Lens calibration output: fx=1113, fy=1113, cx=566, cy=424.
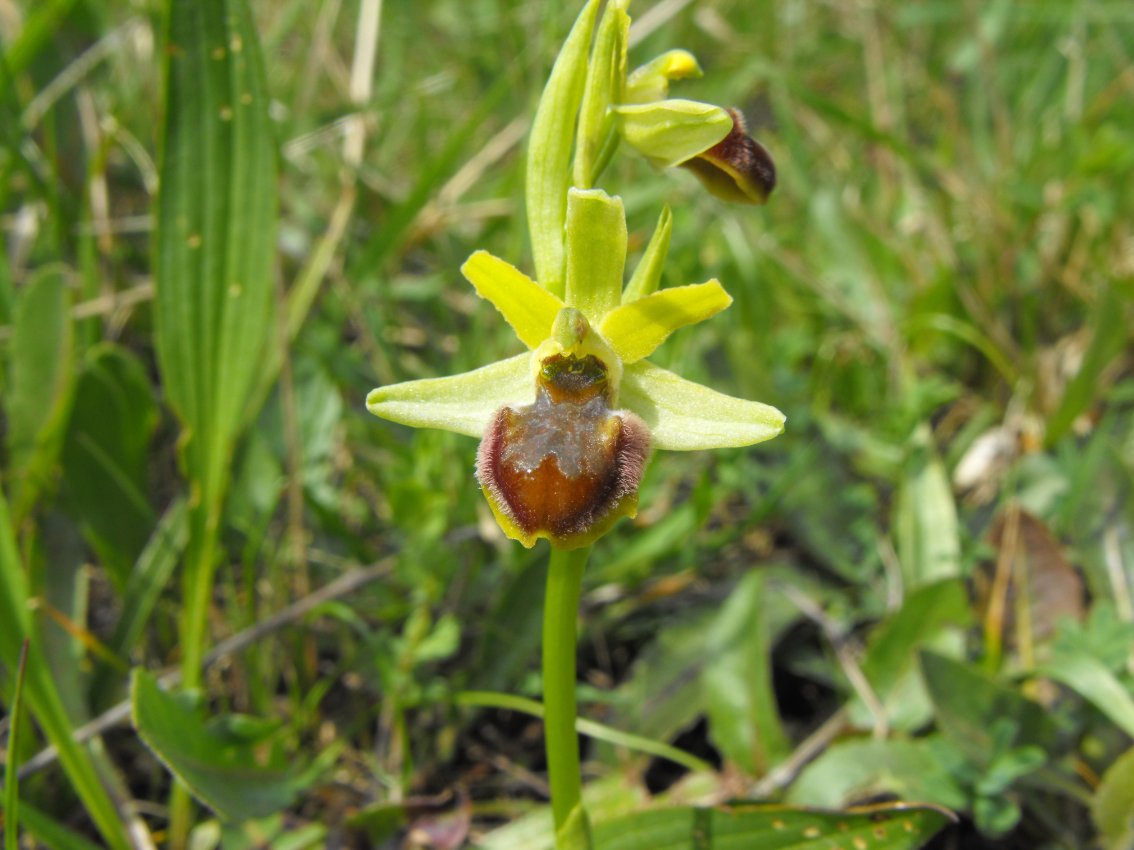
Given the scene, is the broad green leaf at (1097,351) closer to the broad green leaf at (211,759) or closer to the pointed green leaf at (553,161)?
the pointed green leaf at (553,161)

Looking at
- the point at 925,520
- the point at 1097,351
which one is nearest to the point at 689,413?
the point at 925,520

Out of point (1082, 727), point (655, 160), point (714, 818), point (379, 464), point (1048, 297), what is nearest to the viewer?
point (655, 160)

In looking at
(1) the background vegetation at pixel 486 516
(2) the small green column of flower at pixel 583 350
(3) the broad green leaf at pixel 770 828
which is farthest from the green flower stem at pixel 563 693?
(1) the background vegetation at pixel 486 516

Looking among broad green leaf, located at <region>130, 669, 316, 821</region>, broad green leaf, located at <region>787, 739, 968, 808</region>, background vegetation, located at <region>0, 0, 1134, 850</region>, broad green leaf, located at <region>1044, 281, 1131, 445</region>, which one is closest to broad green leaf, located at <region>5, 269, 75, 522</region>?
background vegetation, located at <region>0, 0, 1134, 850</region>

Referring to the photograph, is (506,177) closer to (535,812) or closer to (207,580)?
(207,580)

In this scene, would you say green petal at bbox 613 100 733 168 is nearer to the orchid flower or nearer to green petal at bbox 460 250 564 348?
the orchid flower

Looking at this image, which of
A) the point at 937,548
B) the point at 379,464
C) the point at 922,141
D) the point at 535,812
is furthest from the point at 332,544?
the point at 922,141
